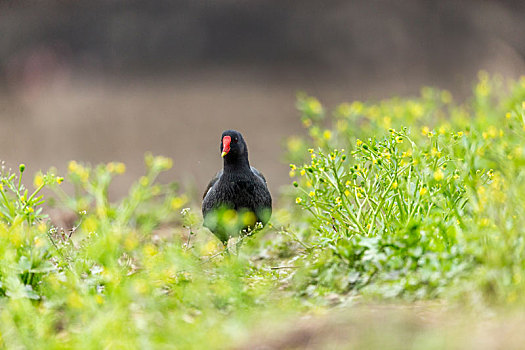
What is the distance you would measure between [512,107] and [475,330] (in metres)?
4.22

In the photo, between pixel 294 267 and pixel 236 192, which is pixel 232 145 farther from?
pixel 294 267

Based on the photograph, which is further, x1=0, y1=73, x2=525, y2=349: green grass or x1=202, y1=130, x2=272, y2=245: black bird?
x1=202, y1=130, x2=272, y2=245: black bird

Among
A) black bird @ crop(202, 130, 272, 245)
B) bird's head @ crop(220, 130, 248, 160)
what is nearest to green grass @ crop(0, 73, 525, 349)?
black bird @ crop(202, 130, 272, 245)

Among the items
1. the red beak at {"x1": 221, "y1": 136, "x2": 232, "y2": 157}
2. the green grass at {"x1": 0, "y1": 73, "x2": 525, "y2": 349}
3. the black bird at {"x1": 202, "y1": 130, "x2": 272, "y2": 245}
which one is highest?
the red beak at {"x1": 221, "y1": 136, "x2": 232, "y2": 157}

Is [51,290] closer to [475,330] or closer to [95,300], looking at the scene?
[95,300]

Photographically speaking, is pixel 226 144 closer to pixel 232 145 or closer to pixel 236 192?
pixel 232 145

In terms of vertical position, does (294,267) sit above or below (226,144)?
below

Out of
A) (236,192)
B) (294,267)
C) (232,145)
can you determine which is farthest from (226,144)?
(294,267)

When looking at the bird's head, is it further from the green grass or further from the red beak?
the green grass

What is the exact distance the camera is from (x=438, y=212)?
163 inches

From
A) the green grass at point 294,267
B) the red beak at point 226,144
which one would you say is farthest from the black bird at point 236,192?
the green grass at point 294,267

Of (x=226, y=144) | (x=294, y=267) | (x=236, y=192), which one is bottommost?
(x=294, y=267)

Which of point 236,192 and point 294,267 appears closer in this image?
point 294,267

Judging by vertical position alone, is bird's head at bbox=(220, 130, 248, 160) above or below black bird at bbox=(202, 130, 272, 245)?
above
